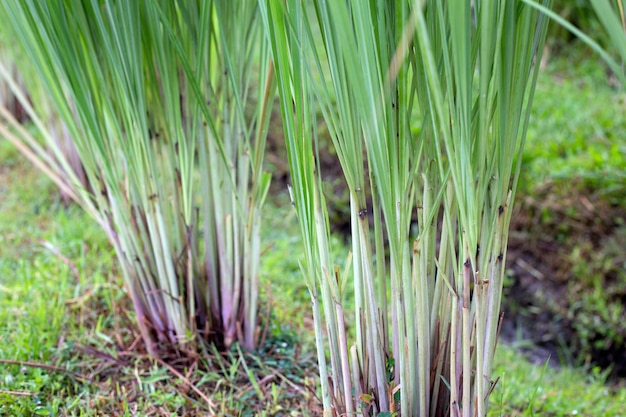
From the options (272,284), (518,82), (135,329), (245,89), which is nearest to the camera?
(518,82)

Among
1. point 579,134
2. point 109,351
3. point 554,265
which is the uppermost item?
point 109,351

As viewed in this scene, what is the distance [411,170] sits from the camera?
797 mm

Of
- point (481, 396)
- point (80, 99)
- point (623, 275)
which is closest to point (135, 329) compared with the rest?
point (80, 99)

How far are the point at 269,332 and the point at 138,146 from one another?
1.86 ft

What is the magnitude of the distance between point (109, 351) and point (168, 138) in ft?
1.68

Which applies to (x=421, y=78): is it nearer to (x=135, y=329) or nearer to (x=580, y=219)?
(x=135, y=329)

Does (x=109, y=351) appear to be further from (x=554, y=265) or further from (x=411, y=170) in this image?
(x=554, y=265)

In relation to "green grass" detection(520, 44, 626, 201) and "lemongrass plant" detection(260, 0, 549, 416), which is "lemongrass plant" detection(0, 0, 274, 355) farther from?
"green grass" detection(520, 44, 626, 201)

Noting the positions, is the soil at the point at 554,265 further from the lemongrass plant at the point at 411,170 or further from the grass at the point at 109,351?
the lemongrass plant at the point at 411,170

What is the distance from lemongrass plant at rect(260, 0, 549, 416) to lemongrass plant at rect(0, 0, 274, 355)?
1.00 ft

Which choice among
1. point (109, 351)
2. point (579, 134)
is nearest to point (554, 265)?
point (579, 134)

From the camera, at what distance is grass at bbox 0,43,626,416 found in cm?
115

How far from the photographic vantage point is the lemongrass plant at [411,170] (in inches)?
26.8

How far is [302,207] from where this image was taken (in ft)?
2.61
